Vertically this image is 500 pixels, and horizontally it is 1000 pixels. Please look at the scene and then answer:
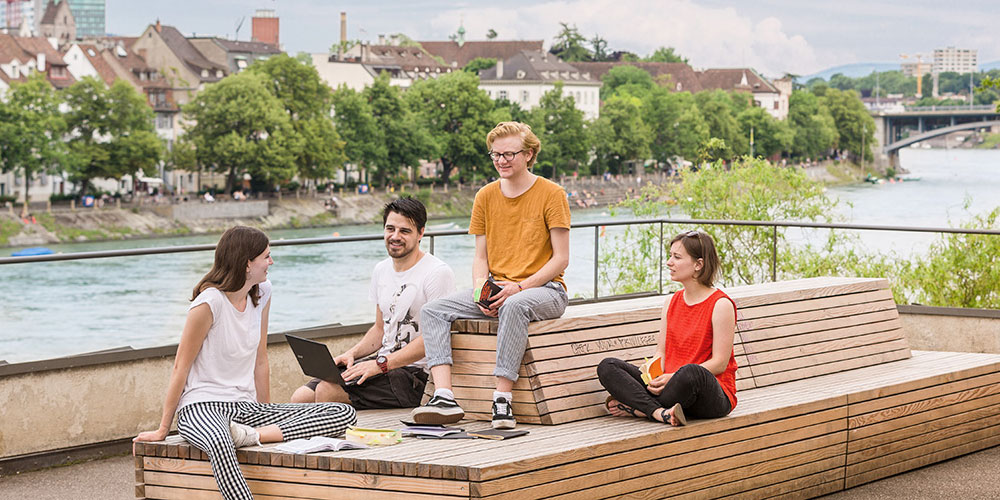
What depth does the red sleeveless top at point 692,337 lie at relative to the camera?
213 inches

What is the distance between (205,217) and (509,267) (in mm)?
71151

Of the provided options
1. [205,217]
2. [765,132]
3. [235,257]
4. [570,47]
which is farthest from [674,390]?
[570,47]

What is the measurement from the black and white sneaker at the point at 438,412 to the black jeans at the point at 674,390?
649mm

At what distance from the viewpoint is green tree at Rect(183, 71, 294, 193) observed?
79625 mm

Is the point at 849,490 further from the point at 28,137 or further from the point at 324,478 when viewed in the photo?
the point at 28,137

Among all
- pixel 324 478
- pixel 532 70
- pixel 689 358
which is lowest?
pixel 324 478

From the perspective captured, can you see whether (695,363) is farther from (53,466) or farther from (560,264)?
(53,466)

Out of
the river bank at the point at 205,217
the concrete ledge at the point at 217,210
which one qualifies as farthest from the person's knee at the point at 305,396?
the concrete ledge at the point at 217,210

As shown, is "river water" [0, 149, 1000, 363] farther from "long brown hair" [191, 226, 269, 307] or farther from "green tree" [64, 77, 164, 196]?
"green tree" [64, 77, 164, 196]

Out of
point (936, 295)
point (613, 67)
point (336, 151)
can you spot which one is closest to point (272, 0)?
point (613, 67)

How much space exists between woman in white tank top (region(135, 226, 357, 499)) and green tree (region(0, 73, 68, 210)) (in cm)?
7249

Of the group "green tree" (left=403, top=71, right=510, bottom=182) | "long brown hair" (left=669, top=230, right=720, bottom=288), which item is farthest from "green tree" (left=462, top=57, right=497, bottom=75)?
"long brown hair" (left=669, top=230, right=720, bottom=288)

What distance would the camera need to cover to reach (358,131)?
89.8 metres

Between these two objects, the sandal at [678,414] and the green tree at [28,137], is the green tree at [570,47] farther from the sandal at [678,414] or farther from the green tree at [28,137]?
the sandal at [678,414]
